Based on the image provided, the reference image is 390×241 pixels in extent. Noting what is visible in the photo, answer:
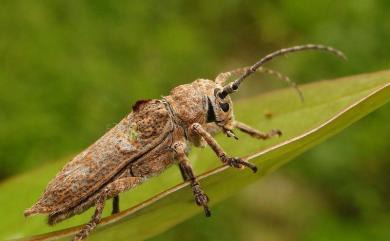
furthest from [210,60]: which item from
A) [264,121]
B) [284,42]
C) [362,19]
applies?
[264,121]

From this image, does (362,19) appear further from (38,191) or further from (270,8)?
(38,191)

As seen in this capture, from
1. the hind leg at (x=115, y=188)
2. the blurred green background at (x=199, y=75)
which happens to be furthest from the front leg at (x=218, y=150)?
the blurred green background at (x=199, y=75)

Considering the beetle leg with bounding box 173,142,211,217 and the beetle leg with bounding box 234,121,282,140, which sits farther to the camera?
the beetle leg with bounding box 234,121,282,140

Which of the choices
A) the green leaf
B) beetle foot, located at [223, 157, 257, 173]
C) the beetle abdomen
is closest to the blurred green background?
the beetle abdomen

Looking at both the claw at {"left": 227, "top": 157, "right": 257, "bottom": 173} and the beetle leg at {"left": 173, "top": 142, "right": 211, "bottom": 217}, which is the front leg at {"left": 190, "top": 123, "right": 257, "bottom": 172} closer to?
the claw at {"left": 227, "top": 157, "right": 257, "bottom": 173}

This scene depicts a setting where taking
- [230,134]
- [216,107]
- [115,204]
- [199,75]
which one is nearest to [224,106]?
[216,107]

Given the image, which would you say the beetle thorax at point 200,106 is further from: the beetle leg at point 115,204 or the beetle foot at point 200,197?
the beetle foot at point 200,197

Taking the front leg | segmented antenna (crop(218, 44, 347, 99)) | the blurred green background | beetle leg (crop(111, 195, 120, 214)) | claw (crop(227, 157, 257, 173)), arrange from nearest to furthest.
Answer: claw (crop(227, 157, 257, 173))
the front leg
beetle leg (crop(111, 195, 120, 214))
segmented antenna (crop(218, 44, 347, 99))
the blurred green background

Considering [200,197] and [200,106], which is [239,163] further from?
[200,106]
